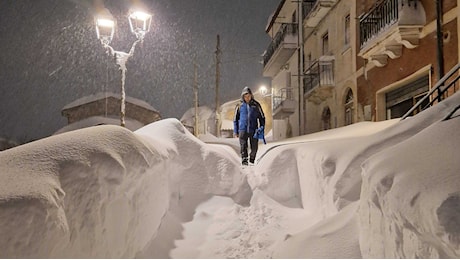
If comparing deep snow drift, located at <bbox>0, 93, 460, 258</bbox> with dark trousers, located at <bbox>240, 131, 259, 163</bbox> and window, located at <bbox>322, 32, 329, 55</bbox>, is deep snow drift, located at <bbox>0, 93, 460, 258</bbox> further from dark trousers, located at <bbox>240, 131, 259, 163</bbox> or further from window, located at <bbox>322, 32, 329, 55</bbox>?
window, located at <bbox>322, 32, 329, 55</bbox>

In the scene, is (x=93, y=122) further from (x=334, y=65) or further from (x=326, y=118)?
(x=334, y=65)

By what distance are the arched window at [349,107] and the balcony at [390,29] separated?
3.22m

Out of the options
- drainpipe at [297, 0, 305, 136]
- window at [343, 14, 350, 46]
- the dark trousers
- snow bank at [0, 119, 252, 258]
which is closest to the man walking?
the dark trousers

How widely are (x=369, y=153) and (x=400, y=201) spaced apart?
2.64 metres

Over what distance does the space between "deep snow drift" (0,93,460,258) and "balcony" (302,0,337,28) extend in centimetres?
1197

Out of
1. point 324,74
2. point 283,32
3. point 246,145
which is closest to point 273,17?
point 283,32

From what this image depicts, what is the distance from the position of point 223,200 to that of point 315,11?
45.2ft

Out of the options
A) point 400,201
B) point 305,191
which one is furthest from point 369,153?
point 400,201

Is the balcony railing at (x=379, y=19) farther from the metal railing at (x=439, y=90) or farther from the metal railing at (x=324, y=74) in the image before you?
the metal railing at (x=324, y=74)

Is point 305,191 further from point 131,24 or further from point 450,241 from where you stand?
point 131,24

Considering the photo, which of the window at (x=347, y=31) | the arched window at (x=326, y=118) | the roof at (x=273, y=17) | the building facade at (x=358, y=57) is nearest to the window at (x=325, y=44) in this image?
the building facade at (x=358, y=57)

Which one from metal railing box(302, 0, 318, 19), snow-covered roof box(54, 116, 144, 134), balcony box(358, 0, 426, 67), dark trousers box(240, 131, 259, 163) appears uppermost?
metal railing box(302, 0, 318, 19)

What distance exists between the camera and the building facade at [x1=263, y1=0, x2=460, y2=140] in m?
9.70

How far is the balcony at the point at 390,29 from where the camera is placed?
9.88 meters
